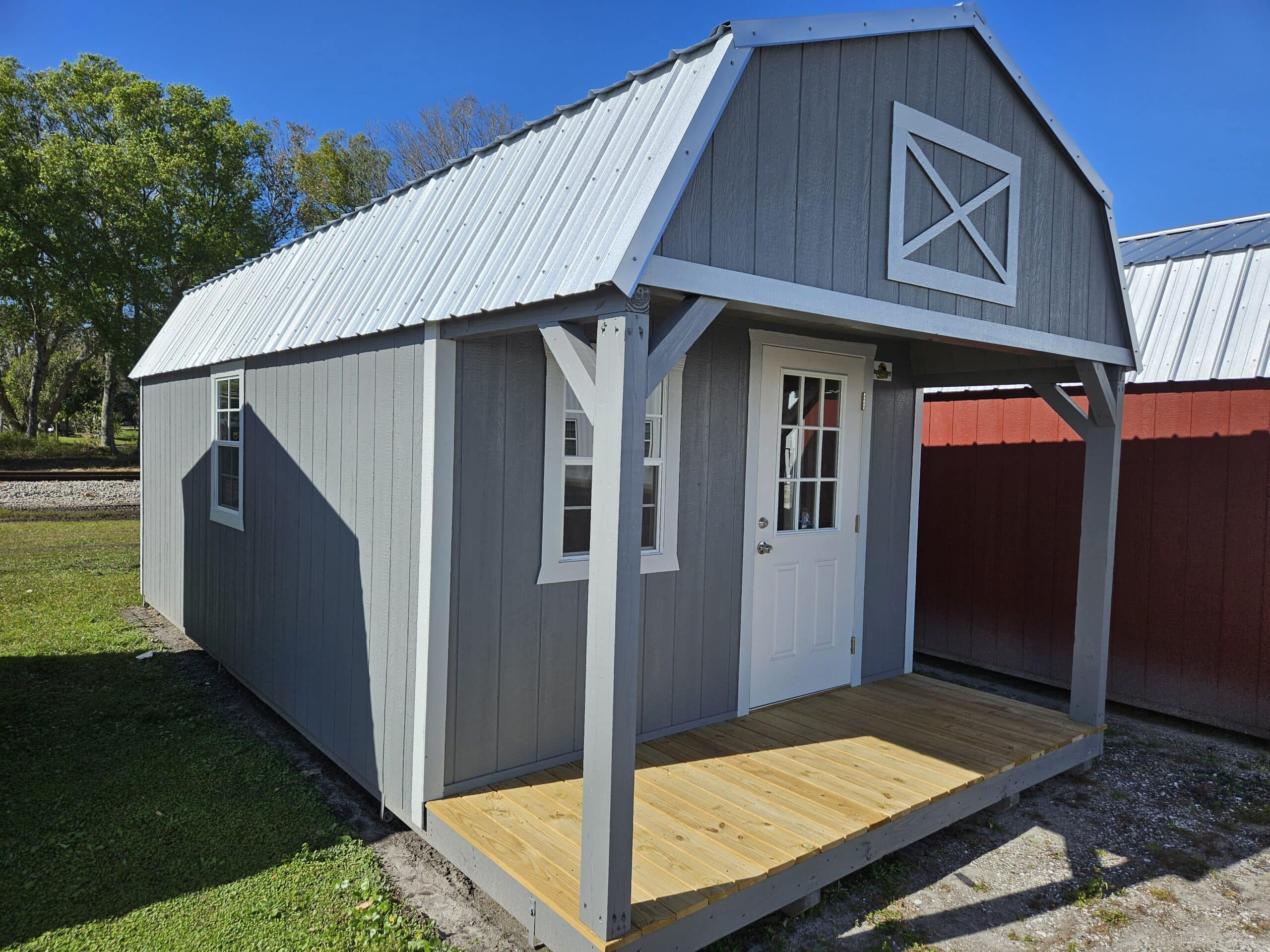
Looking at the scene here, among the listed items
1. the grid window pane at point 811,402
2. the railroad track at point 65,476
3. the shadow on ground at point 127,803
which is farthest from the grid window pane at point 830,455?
the railroad track at point 65,476

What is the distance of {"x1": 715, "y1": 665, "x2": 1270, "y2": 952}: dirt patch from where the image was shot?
Answer: 2992mm

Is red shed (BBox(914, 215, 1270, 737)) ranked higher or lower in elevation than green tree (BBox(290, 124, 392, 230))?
lower

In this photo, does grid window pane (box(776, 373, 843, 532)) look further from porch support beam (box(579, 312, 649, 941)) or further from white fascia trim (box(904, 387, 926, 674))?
porch support beam (box(579, 312, 649, 941))

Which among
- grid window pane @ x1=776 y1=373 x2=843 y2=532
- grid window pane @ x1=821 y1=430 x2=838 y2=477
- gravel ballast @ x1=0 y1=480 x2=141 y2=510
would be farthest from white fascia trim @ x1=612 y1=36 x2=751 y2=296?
gravel ballast @ x1=0 y1=480 x2=141 y2=510

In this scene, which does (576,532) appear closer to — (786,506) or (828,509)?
(786,506)

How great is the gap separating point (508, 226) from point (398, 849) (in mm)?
2625

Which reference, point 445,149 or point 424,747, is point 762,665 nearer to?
point 424,747

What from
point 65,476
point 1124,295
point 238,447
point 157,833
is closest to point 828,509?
point 1124,295

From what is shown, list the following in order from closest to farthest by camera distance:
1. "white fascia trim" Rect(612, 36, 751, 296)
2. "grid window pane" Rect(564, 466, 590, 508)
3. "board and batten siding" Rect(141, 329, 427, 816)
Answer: "white fascia trim" Rect(612, 36, 751, 296)
"board and batten siding" Rect(141, 329, 427, 816)
"grid window pane" Rect(564, 466, 590, 508)

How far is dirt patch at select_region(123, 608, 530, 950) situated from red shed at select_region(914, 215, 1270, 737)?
15.7 feet

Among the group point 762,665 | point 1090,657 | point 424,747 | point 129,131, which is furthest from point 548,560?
point 129,131

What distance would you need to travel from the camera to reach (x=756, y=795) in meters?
3.46

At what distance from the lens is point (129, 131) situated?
21.4m

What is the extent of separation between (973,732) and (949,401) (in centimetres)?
334
